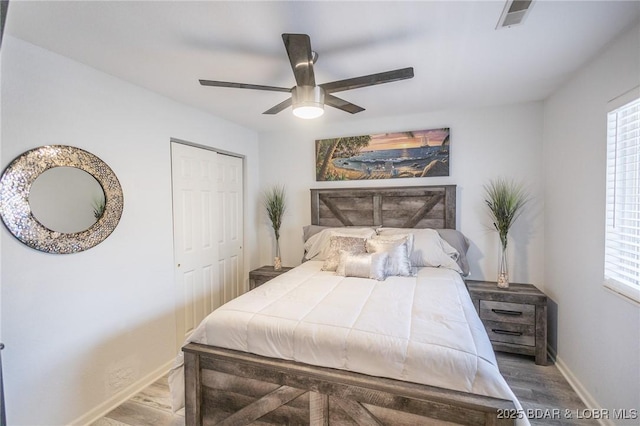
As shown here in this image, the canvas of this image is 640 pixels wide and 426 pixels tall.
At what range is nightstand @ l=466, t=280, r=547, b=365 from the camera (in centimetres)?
266

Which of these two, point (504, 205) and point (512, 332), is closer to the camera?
point (512, 332)

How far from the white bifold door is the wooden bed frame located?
1.29m

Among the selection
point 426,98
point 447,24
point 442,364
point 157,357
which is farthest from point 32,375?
point 426,98

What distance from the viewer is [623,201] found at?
1.82 metres

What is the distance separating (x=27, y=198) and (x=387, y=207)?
3143mm

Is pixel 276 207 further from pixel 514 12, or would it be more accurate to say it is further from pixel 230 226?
pixel 514 12

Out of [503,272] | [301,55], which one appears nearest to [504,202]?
[503,272]

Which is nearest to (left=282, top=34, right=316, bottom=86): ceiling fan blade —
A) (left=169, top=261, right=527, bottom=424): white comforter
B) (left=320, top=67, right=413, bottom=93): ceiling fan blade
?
(left=320, top=67, right=413, bottom=93): ceiling fan blade

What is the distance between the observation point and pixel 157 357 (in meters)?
2.60

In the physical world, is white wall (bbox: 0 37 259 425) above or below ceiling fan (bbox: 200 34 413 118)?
below

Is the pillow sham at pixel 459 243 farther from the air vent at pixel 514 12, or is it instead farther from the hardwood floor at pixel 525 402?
the air vent at pixel 514 12

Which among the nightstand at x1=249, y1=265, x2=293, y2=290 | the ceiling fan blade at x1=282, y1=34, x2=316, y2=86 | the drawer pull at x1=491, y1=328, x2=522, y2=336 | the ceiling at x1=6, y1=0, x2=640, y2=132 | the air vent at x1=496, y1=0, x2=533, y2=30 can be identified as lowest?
the drawer pull at x1=491, y1=328, x2=522, y2=336

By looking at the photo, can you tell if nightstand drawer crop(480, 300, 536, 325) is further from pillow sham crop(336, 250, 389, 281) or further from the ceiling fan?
the ceiling fan

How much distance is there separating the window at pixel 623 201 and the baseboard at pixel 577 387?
867mm
